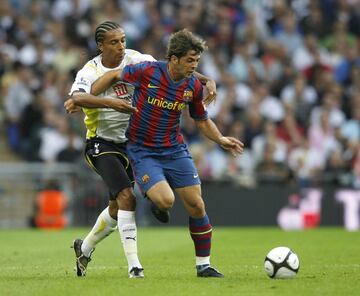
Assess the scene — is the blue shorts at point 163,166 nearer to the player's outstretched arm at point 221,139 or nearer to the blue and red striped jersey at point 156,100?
the blue and red striped jersey at point 156,100

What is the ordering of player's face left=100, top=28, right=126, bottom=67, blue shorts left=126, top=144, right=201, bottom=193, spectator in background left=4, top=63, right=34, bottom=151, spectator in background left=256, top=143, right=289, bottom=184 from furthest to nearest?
spectator in background left=4, top=63, right=34, bottom=151
spectator in background left=256, top=143, right=289, bottom=184
player's face left=100, top=28, right=126, bottom=67
blue shorts left=126, top=144, right=201, bottom=193

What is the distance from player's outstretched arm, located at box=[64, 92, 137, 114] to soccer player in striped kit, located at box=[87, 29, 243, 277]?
8.0 inches

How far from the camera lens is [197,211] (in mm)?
10453

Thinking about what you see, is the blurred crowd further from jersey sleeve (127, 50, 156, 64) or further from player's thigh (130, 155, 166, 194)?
player's thigh (130, 155, 166, 194)

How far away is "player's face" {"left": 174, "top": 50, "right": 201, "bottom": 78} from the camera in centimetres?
1036

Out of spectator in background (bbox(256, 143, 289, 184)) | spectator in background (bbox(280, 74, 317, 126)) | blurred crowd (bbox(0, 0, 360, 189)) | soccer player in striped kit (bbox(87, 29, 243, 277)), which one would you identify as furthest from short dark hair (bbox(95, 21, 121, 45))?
spectator in background (bbox(280, 74, 317, 126))

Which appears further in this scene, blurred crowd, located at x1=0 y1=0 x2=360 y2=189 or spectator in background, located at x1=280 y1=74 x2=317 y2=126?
spectator in background, located at x1=280 y1=74 x2=317 y2=126

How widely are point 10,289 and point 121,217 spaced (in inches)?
58.1

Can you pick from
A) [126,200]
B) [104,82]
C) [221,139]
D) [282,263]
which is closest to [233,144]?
[221,139]

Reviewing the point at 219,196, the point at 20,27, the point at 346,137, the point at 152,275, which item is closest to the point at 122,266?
the point at 152,275

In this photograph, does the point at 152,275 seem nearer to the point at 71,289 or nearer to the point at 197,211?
the point at 197,211

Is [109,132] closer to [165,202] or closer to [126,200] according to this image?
[126,200]

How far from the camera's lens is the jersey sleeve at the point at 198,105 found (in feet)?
34.8

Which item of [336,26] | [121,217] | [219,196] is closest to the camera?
[121,217]
